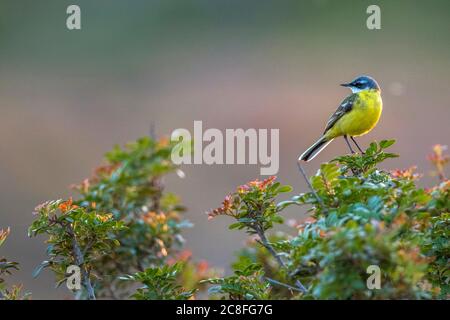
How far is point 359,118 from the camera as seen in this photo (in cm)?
552

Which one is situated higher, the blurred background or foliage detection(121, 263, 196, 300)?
the blurred background

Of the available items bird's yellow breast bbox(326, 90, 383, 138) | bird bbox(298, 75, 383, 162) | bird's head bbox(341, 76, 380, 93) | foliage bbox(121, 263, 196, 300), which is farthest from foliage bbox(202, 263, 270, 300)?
bird's head bbox(341, 76, 380, 93)

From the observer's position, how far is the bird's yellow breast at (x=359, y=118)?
18.1ft

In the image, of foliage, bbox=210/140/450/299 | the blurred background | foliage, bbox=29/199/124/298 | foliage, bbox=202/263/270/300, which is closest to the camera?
foliage, bbox=210/140/450/299

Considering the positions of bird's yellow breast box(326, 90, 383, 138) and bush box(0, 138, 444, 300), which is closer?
bush box(0, 138, 444, 300)

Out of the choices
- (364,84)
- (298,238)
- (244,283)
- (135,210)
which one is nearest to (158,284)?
(244,283)

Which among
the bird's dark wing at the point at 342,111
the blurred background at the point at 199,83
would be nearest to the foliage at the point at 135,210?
the bird's dark wing at the point at 342,111

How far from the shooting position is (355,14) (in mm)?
17828

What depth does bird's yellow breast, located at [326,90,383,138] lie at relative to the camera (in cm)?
552

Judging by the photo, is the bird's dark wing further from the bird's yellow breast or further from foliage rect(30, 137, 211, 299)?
foliage rect(30, 137, 211, 299)

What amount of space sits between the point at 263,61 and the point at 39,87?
478cm

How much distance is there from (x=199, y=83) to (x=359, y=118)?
362 inches

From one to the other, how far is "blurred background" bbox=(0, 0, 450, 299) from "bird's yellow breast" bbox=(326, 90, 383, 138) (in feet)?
9.23
